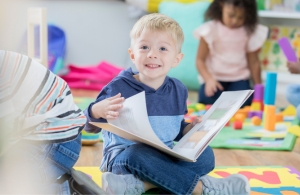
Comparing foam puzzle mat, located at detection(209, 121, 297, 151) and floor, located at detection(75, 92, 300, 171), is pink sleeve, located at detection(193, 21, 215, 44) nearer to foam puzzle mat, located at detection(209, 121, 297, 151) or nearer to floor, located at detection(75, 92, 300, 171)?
foam puzzle mat, located at detection(209, 121, 297, 151)

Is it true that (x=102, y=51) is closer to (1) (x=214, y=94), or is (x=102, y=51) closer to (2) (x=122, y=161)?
(1) (x=214, y=94)

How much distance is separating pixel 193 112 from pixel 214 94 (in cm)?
27

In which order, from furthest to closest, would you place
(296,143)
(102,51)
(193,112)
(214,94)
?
(102,51) < (214,94) < (193,112) < (296,143)

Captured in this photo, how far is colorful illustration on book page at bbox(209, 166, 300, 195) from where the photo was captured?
126cm

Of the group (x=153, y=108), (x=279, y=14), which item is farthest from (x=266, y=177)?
(x=279, y=14)

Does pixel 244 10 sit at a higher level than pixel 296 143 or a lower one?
higher

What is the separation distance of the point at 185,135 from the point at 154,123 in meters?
0.08

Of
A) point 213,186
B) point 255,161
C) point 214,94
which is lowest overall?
point 214,94

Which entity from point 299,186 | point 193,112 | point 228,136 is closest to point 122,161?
point 299,186

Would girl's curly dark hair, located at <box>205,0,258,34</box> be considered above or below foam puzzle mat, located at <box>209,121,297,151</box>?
above

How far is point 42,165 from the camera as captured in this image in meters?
1.02

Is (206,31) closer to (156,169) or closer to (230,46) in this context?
(230,46)

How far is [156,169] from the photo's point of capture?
3.87 ft

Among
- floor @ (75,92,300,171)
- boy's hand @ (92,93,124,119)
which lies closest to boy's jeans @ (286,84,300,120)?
floor @ (75,92,300,171)
